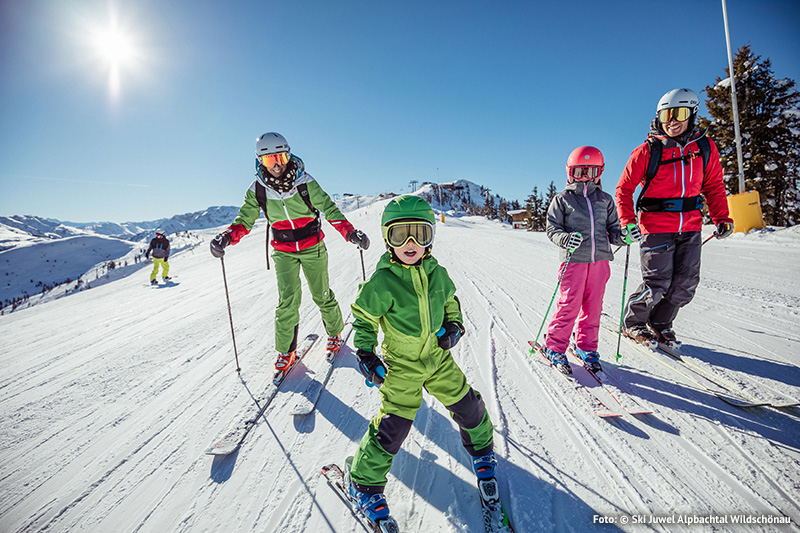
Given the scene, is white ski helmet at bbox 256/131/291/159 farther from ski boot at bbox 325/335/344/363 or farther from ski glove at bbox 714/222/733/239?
ski glove at bbox 714/222/733/239

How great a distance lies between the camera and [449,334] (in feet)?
6.40

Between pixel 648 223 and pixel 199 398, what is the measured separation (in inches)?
201

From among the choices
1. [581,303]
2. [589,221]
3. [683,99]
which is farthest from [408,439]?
[683,99]

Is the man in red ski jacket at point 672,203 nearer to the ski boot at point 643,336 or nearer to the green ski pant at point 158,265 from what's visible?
the ski boot at point 643,336

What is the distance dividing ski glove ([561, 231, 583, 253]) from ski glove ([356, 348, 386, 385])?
220cm

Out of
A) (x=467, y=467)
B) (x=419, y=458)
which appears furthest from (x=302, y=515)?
(x=467, y=467)

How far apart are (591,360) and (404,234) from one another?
254 centimetres

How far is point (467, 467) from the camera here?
2.07m

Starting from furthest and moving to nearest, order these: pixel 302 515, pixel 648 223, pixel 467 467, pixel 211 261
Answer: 1. pixel 211 261
2. pixel 648 223
3. pixel 467 467
4. pixel 302 515

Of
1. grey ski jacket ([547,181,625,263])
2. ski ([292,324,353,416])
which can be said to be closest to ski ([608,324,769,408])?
grey ski jacket ([547,181,625,263])

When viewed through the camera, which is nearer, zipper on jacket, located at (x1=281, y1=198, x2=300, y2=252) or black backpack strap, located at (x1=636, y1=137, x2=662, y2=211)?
black backpack strap, located at (x1=636, y1=137, x2=662, y2=211)

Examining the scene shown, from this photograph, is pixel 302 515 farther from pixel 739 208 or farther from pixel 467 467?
pixel 739 208

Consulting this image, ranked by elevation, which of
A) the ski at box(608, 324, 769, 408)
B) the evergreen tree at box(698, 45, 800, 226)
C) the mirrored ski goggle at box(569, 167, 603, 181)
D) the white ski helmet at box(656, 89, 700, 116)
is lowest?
the ski at box(608, 324, 769, 408)

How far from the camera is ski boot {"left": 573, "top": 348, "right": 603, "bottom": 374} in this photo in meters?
3.05
